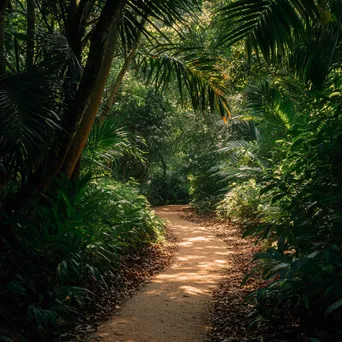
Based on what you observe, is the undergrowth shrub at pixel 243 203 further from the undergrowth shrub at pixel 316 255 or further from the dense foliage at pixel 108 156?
the undergrowth shrub at pixel 316 255

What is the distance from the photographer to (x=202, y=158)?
19609 millimetres

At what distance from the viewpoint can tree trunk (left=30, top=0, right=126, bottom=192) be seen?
494cm

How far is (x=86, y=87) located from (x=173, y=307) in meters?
2.93

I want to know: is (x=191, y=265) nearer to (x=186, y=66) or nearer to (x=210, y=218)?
(x=186, y=66)

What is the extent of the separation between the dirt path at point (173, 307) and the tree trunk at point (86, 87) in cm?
188

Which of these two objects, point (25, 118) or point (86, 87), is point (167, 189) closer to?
point (86, 87)

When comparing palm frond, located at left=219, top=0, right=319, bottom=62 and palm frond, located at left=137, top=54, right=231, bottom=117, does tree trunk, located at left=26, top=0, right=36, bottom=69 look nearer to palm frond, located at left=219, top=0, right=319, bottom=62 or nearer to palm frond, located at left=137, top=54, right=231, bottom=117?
palm frond, located at left=137, top=54, right=231, bottom=117

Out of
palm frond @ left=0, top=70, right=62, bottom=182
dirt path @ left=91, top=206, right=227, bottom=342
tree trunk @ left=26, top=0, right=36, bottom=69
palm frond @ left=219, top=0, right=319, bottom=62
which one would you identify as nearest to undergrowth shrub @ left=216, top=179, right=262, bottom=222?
A: dirt path @ left=91, top=206, right=227, bottom=342

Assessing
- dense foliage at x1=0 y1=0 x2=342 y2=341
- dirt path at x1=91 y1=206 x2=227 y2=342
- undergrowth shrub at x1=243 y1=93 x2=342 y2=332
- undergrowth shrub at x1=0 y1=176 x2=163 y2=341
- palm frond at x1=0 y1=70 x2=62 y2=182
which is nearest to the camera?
undergrowth shrub at x1=243 y1=93 x2=342 y2=332

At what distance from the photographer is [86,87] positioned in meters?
5.01

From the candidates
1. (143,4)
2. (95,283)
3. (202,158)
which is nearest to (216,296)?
(95,283)

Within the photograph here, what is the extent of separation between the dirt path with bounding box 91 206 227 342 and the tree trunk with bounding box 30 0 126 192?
6.17 feet

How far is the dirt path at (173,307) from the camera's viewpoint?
4.48m

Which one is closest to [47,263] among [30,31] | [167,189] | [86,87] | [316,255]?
[86,87]
